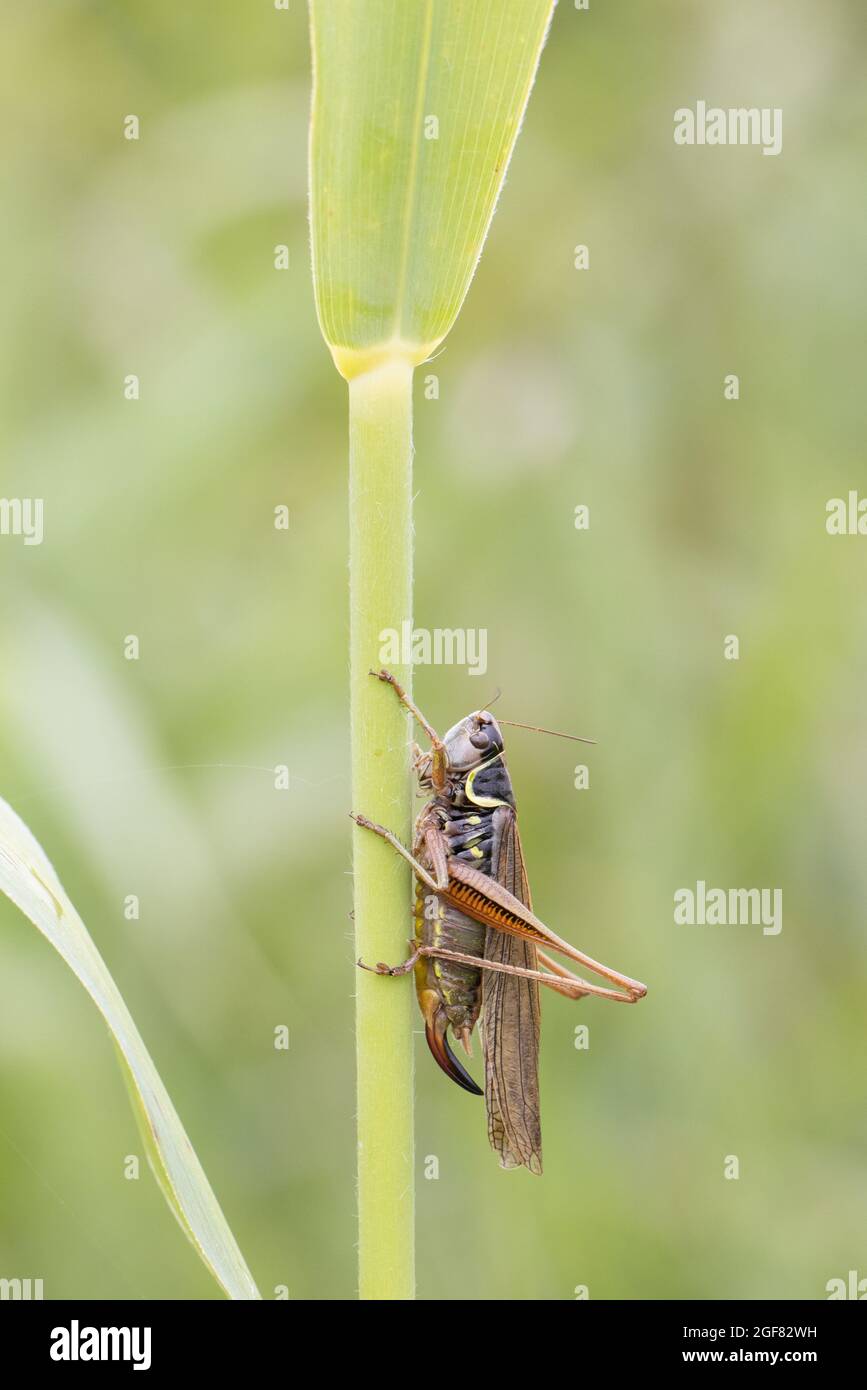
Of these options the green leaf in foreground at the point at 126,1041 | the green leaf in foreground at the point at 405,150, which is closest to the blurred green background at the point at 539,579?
the green leaf in foreground at the point at 126,1041

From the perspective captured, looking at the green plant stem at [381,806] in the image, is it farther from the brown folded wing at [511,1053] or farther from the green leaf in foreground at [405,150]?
the brown folded wing at [511,1053]

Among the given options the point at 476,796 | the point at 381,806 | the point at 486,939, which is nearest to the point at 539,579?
the point at 476,796

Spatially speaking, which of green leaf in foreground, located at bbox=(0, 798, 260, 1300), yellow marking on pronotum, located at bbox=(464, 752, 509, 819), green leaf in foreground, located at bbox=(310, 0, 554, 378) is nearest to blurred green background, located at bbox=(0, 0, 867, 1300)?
yellow marking on pronotum, located at bbox=(464, 752, 509, 819)

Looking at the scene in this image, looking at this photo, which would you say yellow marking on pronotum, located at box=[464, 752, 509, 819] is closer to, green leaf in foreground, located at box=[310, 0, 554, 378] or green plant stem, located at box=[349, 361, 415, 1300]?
green plant stem, located at box=[349, 361, 415, 1300]

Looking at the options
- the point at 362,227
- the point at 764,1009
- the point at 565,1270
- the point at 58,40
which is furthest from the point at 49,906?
the point at 58,40

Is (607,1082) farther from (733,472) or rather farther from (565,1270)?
(733,472)

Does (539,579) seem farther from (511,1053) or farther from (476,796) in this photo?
(511,1053)
